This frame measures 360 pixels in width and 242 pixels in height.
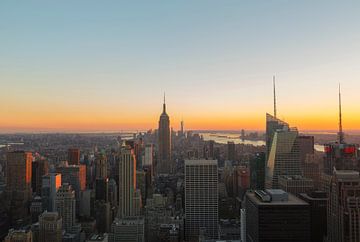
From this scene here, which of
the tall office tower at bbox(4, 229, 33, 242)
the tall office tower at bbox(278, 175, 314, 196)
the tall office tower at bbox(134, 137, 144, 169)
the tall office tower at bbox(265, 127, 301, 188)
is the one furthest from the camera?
the tall office tower at bbox(134, 137, 144, 169)

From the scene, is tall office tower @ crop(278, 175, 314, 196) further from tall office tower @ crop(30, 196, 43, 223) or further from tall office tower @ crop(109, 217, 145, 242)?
tall office tower @ crop(30, 196, 43, 223)

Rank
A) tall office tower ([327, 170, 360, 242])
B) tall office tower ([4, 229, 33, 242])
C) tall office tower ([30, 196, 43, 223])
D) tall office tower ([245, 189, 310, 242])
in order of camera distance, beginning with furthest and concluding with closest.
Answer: tall office tower ([30, 196, 43, 223])
tall office tower ([4, 229, 33, 242])
tall office tower ([245, 189, 310, 242])
tall office tower ([327, 170, 360, 242])

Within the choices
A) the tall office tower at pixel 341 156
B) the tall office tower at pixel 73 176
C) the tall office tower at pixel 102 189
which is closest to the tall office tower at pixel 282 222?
the tall office tower at pixel 341 156

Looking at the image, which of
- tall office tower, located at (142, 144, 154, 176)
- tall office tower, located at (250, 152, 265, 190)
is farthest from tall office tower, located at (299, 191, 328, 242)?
tall office tower, located at (142, 144, 154, 176)

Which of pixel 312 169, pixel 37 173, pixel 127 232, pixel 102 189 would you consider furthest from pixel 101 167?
pixel 312 169

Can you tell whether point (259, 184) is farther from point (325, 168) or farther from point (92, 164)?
point (92, 164)

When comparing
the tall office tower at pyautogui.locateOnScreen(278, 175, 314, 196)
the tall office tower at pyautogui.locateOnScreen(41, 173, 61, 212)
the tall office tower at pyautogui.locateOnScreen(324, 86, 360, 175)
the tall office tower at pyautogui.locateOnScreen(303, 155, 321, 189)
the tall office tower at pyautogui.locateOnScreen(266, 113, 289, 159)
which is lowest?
the tall office tower at pyautogui.locateOnScreen(41, 173, 61, 212)

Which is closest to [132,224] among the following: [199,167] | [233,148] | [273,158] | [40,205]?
[199,167]
